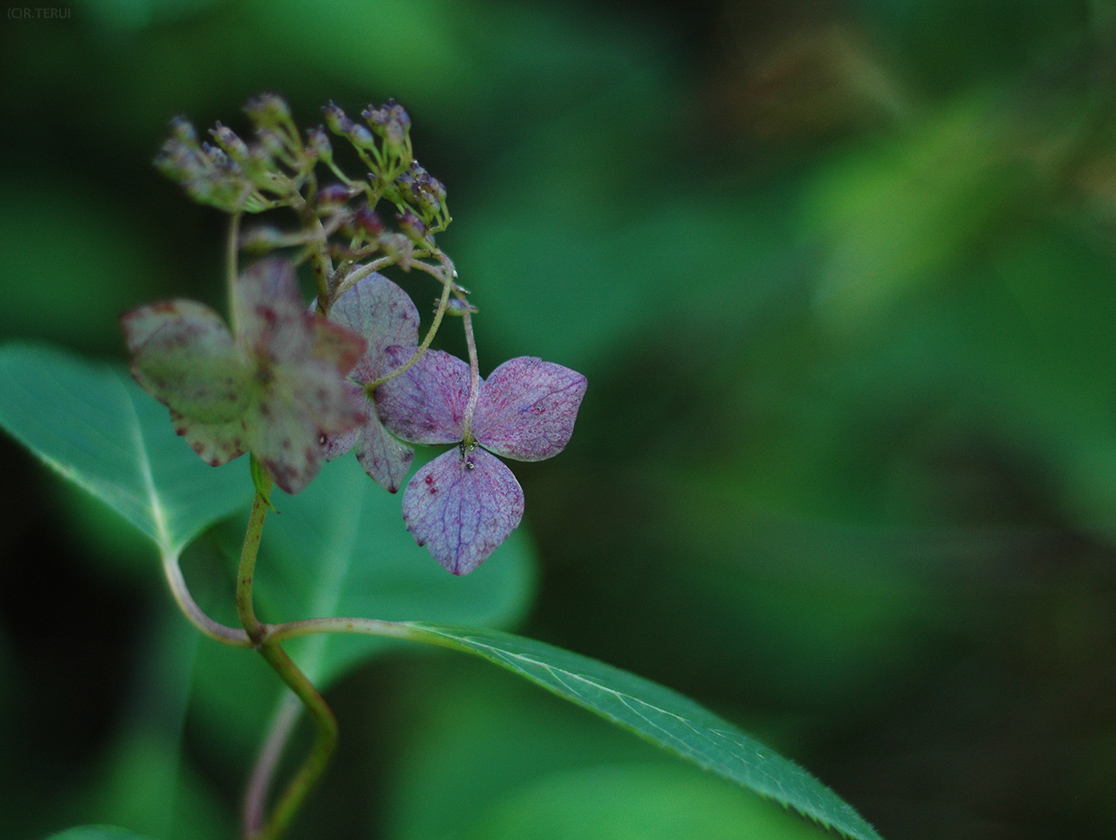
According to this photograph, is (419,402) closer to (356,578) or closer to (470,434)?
(470,434)

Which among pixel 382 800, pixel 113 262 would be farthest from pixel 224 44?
pixel 382 800

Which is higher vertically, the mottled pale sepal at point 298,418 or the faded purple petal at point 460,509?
the mottled pale sepal at point 298,418

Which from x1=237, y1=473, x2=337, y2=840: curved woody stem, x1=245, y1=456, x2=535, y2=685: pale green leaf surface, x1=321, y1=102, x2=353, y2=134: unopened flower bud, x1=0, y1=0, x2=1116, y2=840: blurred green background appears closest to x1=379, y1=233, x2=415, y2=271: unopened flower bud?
x1=321, y1=102, x2=353, y2=134: unopened flower bud

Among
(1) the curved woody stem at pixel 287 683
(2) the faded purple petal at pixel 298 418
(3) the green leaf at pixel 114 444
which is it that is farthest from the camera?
(3) the green leaf at pixel 114 444

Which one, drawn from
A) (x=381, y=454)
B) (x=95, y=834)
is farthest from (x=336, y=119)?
(x=95, y=834)

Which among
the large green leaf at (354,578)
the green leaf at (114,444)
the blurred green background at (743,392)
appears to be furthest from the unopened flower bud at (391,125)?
the blurred green background at (743,392)

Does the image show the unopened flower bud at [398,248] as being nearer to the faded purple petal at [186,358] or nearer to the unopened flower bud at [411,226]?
the unopened flower bud at [411,226]
